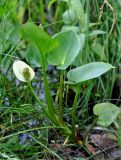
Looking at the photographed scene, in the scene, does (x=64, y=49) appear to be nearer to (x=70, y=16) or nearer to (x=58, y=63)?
(x=58, y=63)

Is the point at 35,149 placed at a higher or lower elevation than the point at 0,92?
lower

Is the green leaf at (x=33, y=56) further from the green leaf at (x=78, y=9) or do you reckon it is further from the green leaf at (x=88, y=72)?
the green leaf at (x=78, y=9)

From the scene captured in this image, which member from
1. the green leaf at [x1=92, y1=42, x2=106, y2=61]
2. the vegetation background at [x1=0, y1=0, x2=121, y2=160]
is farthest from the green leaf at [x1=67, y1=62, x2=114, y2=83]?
the green leaf at [x1=92, y1=42, x2=106, y2=61]

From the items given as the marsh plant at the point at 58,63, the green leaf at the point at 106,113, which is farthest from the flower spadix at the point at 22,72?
the green leaf at the point at 106,113

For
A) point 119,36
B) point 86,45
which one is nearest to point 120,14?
point 119,36

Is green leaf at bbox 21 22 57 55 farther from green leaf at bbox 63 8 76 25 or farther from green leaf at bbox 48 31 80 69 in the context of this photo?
green leaf at bbox 63 8 76 25

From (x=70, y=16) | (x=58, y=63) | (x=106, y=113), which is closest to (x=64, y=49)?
→ (x=58, y=63)

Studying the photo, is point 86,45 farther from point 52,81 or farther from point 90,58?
point 52,81
